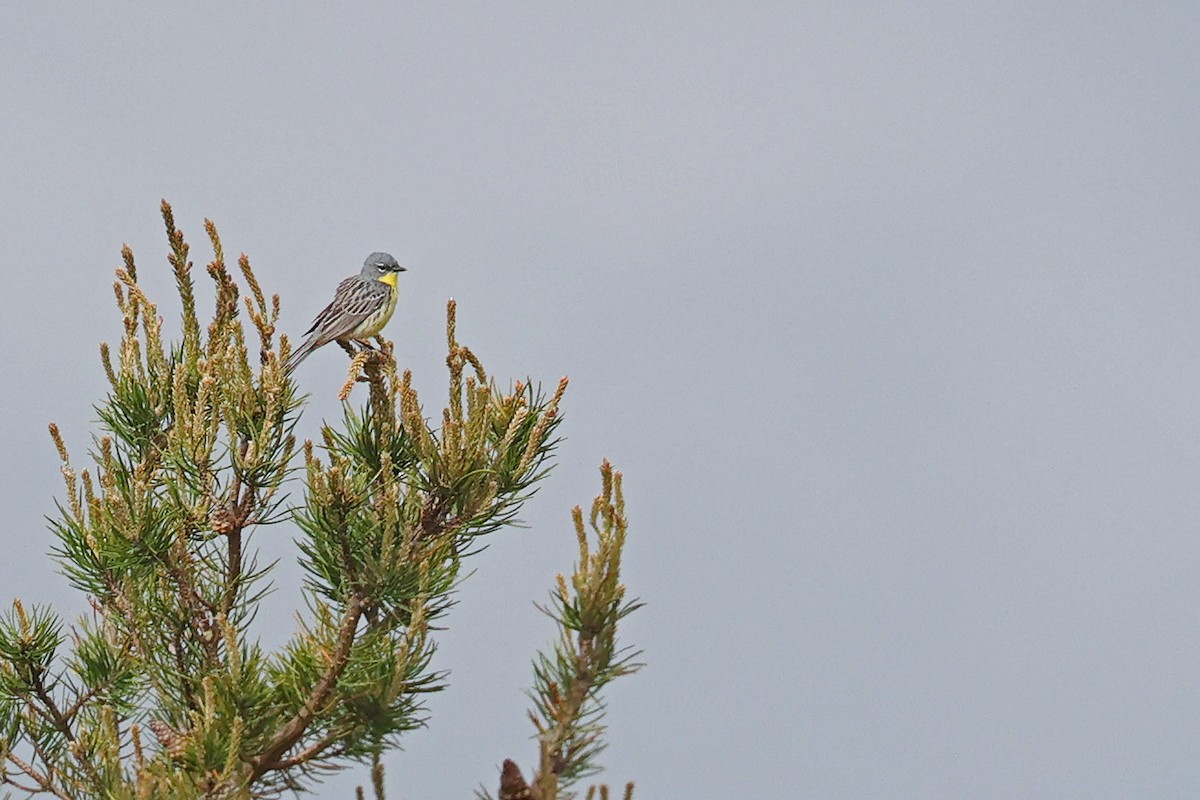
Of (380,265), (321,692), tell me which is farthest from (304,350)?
(321,692)

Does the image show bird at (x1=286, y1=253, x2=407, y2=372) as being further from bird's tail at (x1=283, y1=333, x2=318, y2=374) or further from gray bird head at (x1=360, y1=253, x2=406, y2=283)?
gray bird head at (x1=360, y1=253, x2=406, y2=283)

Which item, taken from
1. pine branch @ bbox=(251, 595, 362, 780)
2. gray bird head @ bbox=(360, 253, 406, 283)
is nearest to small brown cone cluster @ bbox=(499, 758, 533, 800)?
pine branch @ bbox=(251, 595, 362, 780)

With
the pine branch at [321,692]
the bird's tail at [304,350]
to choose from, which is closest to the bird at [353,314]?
the bird's tail at [304,350]

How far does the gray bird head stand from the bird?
73cm

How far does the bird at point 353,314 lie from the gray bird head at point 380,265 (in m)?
0.73

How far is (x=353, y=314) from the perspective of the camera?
9.00 m

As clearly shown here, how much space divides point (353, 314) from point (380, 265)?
1.88 metres

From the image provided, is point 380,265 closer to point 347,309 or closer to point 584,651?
point 347,309

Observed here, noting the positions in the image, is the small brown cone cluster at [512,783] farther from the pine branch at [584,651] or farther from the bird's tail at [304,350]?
the bird's tail at [304,350]

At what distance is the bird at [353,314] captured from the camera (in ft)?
28.8

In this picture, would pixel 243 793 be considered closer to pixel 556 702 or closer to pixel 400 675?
pixel 400 675

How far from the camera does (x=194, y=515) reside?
6648 mm

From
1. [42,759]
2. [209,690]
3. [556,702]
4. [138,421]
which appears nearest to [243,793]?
[209,690]

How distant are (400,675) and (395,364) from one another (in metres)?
1.58
